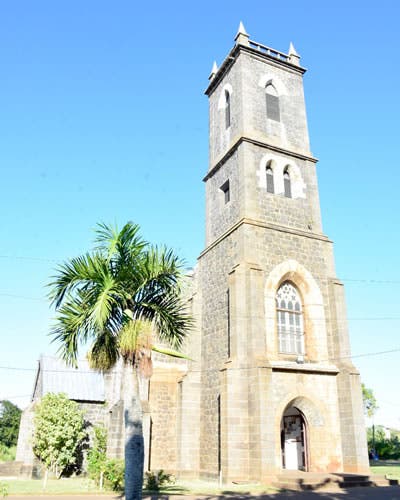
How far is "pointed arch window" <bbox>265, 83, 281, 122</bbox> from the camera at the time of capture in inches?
932

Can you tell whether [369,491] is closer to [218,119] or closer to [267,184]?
[267,184]

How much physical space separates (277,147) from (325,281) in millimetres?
7170

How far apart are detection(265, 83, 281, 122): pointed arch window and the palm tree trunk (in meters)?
17.8

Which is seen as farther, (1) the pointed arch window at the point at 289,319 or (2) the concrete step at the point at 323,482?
(1) the pointed arch window at the point at 289,319

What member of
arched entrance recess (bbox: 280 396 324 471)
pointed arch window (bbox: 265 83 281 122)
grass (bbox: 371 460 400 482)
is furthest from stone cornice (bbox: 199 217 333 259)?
grass (bbox: 371 460 400 482)

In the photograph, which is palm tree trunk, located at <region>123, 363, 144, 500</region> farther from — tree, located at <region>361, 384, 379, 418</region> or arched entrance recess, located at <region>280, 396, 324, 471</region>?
tree, located at <region>361, 384, 379, 418</region>

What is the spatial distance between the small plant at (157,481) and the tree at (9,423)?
39.3 m

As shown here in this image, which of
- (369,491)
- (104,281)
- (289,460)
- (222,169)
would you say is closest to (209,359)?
(289,460)

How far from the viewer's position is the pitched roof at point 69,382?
2508cm

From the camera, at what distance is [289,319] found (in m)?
19.4

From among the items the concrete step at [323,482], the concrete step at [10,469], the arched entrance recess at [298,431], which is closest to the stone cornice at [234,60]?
the arched entrance recess at [298,431]

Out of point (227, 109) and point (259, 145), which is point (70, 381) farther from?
point (227, 109)

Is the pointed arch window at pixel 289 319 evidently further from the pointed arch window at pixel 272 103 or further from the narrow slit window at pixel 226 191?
the pointed arch window at pixel 272 103

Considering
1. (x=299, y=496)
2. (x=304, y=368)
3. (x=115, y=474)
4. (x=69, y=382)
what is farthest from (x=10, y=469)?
(x=299, y=496)
